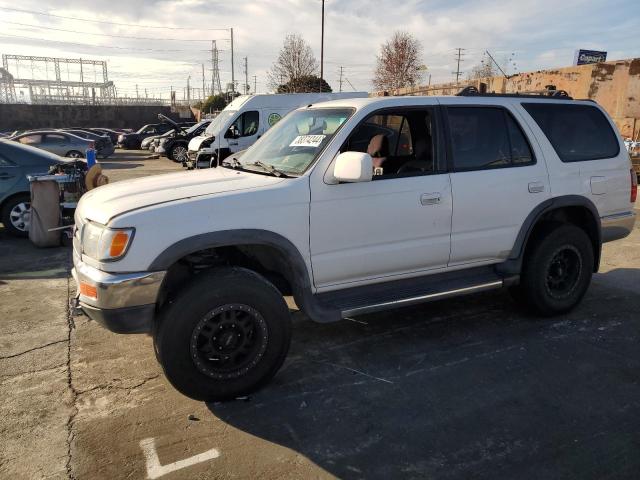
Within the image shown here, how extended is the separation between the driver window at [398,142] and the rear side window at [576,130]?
3.46 ft

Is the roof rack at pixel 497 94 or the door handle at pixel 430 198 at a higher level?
the roof rack at pixel 497 94

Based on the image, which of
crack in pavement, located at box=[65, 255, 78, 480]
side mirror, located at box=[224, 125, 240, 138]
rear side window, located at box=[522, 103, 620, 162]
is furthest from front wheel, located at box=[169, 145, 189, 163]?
rear side window, located at box=[522, 103, 620, 162]

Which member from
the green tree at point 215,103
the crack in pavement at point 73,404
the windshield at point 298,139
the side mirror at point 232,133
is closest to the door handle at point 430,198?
the windshield at point 298,139

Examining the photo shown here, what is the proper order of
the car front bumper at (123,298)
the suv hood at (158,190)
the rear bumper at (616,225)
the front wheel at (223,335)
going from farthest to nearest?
the rear bumper at (616,225)
the suv hood at (158,190)
the front wheel at (223,335)
the car front bumper at (123,298)

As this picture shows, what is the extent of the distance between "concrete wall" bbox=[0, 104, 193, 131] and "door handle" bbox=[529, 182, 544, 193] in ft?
151

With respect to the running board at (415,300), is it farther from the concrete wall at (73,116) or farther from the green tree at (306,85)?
the concrete wall at (73,116)

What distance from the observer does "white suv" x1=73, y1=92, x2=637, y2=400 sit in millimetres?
3080

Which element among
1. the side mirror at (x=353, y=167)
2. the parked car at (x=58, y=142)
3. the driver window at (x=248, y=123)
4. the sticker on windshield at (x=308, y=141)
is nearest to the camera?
the side mirror at (x=353, y=167)

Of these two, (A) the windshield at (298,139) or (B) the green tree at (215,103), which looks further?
(B) the green tree at (215,103)

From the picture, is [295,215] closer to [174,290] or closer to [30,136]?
[174,290]

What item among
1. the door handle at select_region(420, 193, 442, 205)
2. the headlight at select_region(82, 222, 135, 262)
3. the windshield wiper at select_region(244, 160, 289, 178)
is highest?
the windshield wiper at select_region(244, 160, 289, 178)

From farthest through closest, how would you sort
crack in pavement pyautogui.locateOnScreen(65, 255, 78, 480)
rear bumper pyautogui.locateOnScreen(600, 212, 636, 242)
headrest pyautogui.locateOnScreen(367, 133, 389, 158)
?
rear bumper pyautogui.locateOnScreen(600, 212, 636, 242) < headrest pyautogui.locateOnScreen(367, 133, 389, 158) < crack in pavement pyautogui.locateOnScreen(65, 255, 78, 480)

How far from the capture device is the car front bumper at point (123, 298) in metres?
2.96

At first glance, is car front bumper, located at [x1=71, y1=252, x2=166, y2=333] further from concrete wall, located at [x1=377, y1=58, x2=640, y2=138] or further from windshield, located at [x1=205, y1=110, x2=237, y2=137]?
concrete wall, located at [x1=377, y1=58, x2=640, y2=138]
